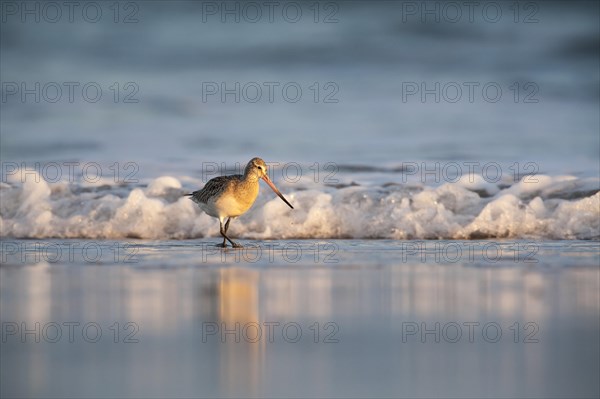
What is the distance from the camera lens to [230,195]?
7.67m

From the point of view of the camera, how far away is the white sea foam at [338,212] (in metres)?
7.89

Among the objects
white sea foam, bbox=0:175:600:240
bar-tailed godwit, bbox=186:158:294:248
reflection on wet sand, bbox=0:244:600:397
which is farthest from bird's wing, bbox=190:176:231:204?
reflection on wet sand, bbox=0:244:600:397

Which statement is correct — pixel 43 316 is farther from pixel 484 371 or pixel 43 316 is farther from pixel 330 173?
pixel 330 173

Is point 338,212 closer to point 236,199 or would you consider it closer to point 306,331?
point 236,199

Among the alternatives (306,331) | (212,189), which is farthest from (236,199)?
(306,331)

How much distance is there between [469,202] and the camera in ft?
27.6

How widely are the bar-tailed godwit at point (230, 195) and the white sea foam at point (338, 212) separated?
1.52ft

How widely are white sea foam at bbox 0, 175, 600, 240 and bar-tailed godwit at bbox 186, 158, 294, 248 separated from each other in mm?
462

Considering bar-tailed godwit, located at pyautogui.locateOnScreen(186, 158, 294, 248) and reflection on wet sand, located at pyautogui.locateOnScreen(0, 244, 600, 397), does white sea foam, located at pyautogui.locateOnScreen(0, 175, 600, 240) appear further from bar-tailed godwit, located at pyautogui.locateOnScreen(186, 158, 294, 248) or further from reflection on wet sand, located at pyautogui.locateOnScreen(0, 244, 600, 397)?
reflection on wet sand, located at pyautogui.locateOnScreen(0, 244, 600, 397)

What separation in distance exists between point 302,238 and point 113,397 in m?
5.09

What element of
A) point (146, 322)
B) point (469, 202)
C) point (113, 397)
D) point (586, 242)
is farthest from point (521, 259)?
point (113, 397)

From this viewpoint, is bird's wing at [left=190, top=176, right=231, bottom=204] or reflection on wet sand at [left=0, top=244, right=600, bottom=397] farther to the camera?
bird's wing at [left=190, top=176, right=231, bottom=204]

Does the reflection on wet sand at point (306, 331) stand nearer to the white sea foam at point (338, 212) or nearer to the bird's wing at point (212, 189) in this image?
the bird's wing at point (212, 189)

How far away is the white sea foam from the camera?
7.89 meters
